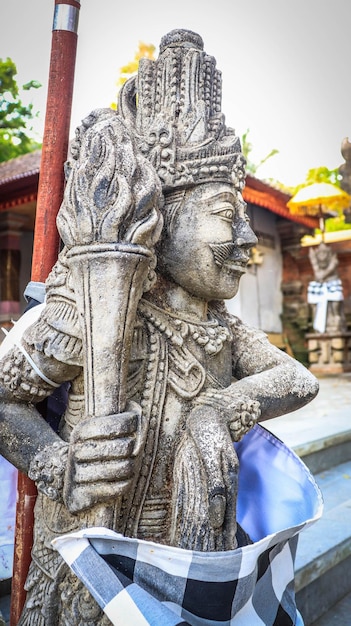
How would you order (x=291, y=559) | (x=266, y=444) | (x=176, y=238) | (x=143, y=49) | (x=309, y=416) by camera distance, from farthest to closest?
(x=143, y=49), (x=309, y=416), (x=266, y=444), (x=291, y=559), (x=176, y=238)

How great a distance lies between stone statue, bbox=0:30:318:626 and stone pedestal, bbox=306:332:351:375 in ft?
29.0

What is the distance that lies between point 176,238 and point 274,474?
28.7 inches

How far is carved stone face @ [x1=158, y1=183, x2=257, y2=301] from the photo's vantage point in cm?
130

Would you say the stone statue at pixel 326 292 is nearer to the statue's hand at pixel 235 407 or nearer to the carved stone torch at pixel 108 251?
the statue's hand at pixel 235 407

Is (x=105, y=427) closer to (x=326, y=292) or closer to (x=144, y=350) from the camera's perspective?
(x=144, y=350)

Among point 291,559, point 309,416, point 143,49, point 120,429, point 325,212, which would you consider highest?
point 143,49

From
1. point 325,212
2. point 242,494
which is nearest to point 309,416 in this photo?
point 242,494

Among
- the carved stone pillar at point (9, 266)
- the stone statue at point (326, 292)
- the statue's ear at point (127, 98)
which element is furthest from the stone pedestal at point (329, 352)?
the statue's ear at point (127, 98)

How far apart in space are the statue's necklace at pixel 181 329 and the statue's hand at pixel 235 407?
Answer: 4.9 inches

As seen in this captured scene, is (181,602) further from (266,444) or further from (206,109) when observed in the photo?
(206,109)

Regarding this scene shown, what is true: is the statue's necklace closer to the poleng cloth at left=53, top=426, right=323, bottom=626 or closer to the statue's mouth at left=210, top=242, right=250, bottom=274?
the statue's mouth at left=210, top=242, right=250, bottom=274

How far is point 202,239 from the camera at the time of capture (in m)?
1.29

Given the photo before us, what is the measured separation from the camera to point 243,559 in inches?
42.8

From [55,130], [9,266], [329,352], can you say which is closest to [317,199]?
[329,352]
